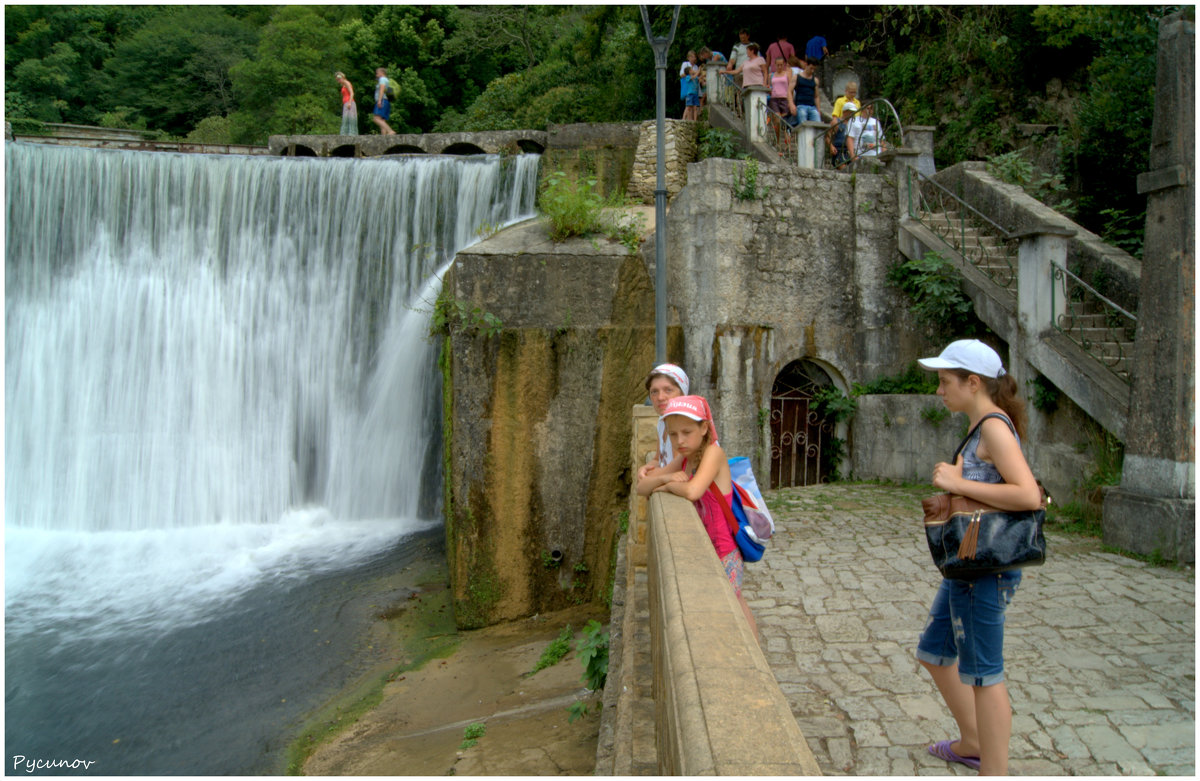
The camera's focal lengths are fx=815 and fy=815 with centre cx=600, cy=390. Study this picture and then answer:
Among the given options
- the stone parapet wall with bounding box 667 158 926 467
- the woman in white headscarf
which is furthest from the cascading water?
the woman in white headscarf

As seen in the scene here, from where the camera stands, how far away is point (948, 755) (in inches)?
144

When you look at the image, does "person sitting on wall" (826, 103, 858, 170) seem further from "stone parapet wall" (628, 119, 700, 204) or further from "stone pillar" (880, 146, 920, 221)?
"stone parapet wall" (628, 119, 700, 204)

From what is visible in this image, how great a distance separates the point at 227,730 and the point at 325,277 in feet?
27.1

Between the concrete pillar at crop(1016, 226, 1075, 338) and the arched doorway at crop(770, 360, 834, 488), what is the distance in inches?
116

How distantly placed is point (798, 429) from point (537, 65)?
21.7 m

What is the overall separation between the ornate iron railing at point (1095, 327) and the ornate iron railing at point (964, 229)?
94cm

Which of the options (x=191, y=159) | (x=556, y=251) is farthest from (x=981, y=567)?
(x=191, y=159)

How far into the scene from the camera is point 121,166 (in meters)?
14.2

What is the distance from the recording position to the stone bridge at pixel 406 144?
17.7m

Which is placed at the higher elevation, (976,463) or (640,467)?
(976,463)

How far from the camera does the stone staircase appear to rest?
8.40 meters

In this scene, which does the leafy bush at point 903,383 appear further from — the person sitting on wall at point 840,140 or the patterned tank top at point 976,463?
the patterned tank top at point 976,463

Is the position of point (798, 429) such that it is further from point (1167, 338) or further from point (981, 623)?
point (981, 623)

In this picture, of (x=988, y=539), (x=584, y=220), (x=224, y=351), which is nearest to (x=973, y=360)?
(x=988, y=539)
